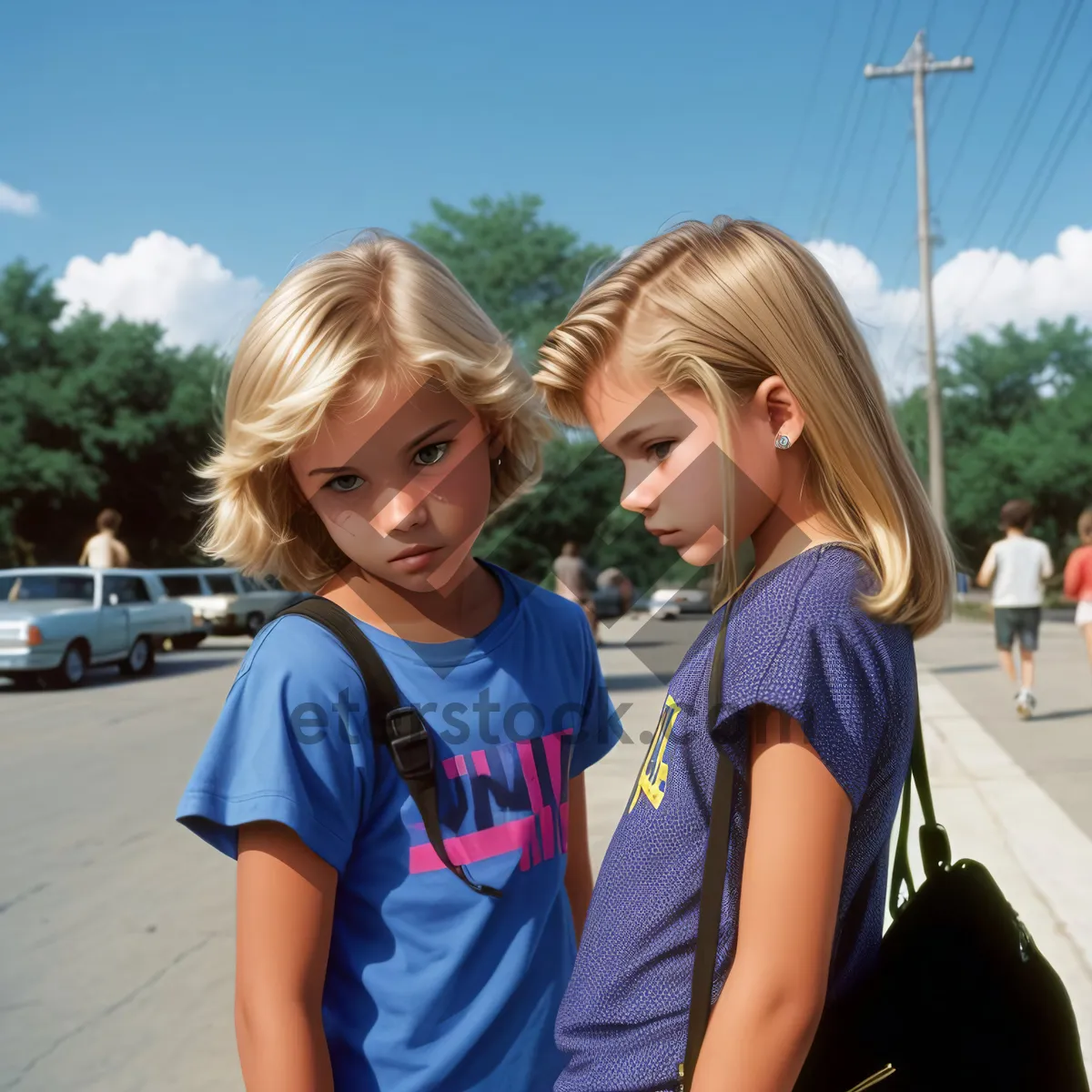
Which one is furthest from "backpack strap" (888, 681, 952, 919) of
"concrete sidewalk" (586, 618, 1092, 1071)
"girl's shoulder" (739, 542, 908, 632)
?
"concrete sidewalk" (586, 618, 1092, 1071)

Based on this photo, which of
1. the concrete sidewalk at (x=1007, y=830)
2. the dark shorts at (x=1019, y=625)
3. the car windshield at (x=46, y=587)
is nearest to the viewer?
the concrete sidewalk at (x=1007, y=830)

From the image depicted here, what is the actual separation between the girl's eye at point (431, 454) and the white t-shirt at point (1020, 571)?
981 centimetres

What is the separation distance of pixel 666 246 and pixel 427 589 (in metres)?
0.50

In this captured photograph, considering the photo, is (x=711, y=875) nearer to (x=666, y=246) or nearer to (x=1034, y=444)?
(x=666, y=246)

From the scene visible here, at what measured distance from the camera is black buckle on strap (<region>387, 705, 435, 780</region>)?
1.24 metres

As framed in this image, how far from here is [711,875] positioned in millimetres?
1015

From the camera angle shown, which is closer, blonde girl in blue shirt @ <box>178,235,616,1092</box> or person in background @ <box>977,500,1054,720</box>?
blonde girl in blue shirt @ <box>178,235,616,1092</box>

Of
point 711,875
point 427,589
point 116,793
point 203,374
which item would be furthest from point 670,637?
point 203,374

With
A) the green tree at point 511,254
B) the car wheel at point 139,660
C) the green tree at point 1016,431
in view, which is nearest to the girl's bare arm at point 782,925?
the car wheel at point 139,660

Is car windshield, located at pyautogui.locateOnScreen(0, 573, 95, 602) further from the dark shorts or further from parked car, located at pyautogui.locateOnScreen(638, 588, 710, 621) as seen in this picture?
parked car, located at pyautogui.locateOnScreen(638, 588, 710, 621)

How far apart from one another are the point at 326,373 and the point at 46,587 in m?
15.4

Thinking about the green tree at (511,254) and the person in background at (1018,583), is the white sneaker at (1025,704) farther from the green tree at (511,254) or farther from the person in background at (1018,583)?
the green tree at (511,254)

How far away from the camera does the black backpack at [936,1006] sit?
1.02 metres

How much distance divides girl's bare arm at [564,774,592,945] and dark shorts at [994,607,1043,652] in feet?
30.0
